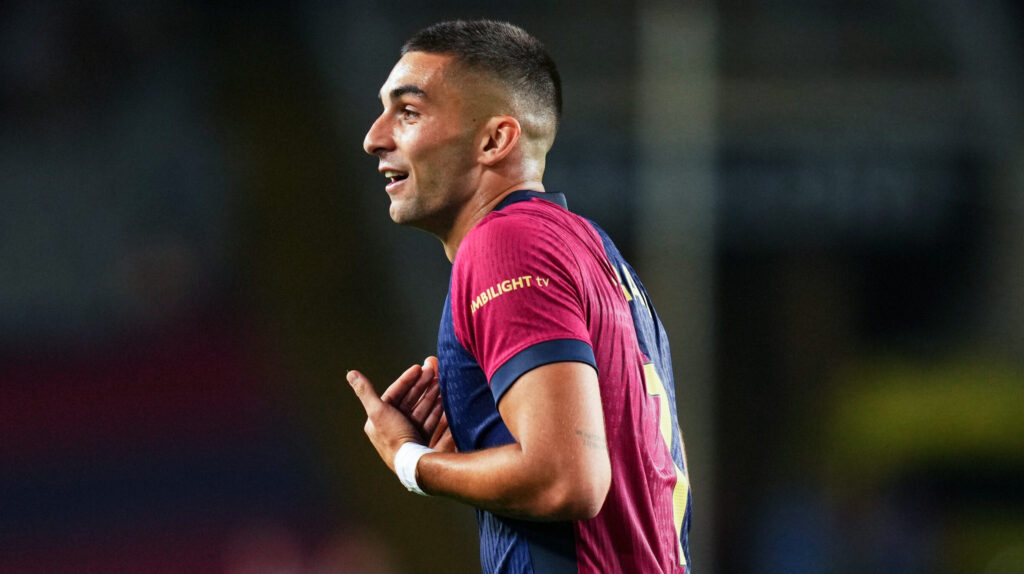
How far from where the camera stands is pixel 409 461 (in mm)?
1575

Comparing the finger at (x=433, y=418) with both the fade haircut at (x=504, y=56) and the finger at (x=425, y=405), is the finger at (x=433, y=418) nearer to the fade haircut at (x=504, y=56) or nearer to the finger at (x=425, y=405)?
the finger at (x=425, y=405)

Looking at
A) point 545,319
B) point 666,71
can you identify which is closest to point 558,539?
point 545,319

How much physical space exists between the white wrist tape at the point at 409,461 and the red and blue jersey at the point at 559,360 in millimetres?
67

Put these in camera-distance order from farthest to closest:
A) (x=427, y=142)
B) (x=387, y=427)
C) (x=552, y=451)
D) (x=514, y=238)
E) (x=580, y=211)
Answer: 1. (x=580, y=211)
2. (x=427, y=142)
3. (x=387, y=427)
4. (x=514, y=238)
5. (x=552, y=451)

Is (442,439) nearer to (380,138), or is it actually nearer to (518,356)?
(518,356)

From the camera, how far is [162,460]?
214 inches

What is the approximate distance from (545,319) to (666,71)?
175 inches

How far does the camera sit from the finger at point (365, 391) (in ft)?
5.63

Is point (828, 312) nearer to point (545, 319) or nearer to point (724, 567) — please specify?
point (724, 567)

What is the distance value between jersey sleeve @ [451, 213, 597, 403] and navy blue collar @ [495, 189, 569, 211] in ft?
0.77

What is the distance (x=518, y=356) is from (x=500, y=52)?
0.78 metres

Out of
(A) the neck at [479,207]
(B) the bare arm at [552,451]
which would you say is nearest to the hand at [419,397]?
(A) the neck at [479,207]

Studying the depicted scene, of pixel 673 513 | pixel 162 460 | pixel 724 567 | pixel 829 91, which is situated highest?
pixel 829 91

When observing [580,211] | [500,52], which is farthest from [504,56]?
[580,211]
